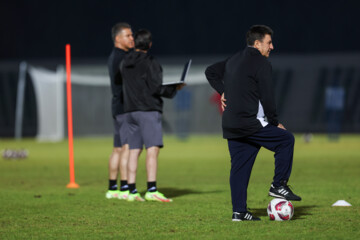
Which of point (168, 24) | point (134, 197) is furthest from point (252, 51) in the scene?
point (168, 24)

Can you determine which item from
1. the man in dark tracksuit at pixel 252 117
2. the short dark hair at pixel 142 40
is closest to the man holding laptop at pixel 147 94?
the short dark hair at pixel 142 40

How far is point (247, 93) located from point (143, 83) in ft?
8.74

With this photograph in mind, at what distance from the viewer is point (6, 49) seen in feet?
149

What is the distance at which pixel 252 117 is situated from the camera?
7.06 meters

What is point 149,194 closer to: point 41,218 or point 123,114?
point 123,114

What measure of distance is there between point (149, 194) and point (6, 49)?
37986mm

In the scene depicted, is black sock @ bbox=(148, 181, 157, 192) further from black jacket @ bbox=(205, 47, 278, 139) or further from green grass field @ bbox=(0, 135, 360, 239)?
black jacket @ bbox=(205, 47, 278, 139)

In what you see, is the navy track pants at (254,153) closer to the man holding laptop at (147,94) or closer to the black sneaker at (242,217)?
the black sneaker at (242,217)

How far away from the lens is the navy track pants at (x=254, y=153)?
280 inches

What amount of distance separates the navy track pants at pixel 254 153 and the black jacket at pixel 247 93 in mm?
99

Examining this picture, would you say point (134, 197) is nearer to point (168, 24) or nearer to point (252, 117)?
point (252, 117)

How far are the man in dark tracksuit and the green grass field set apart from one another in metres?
0.47

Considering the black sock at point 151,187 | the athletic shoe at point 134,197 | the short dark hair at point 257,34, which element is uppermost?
the short dark hair at point 257,34

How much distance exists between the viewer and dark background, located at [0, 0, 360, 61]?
44.6m
